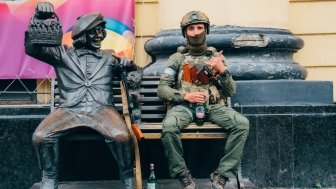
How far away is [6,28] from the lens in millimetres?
8930

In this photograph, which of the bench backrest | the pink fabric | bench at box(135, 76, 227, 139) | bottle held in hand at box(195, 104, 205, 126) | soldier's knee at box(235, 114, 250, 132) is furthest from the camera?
the pink fabric

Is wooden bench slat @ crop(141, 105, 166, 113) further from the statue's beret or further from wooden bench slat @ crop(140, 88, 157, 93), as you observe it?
the statue's beret

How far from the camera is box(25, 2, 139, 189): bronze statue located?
6383 millimetres

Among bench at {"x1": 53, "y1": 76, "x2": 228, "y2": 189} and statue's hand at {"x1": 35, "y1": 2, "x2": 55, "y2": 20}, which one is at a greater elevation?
statue's hand at {"x1": 35, "y1": 2, "x2": 55, "y2": 20}

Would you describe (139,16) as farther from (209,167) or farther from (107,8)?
(209,167)

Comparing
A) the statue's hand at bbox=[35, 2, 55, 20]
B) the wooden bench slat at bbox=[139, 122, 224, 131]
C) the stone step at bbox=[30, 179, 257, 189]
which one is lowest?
the stone step at bbox=[30, 179, 257, 189]

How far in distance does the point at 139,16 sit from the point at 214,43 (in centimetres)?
176

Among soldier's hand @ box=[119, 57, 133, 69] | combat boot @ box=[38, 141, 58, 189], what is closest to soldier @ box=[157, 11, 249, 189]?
soldier's hand @ box=[119, 57, 133, 69]

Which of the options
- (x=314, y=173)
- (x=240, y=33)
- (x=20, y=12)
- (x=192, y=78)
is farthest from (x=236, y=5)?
(x=20, y=12)

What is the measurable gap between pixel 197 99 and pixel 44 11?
163 centimetres

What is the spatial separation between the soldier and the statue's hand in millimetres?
1258

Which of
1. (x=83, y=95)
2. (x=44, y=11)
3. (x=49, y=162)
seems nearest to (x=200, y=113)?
(x=83, y=95)

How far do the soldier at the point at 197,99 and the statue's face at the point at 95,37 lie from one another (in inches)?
28.4

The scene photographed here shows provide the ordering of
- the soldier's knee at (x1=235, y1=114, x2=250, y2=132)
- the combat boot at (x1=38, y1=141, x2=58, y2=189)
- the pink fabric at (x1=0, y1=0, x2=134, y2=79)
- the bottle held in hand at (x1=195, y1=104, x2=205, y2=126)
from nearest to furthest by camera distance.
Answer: the combat boot at (x1=38, y1=141, x2=58, y2=189) < the soldier's knee at (x1=235, y1=114, x2=250, y2=132) < the bottle held in hand at (x1=195, y1=104, x2=205, y2=126) < the pink fabric at (x1=0, y1=0, x2=134, y2=79)
